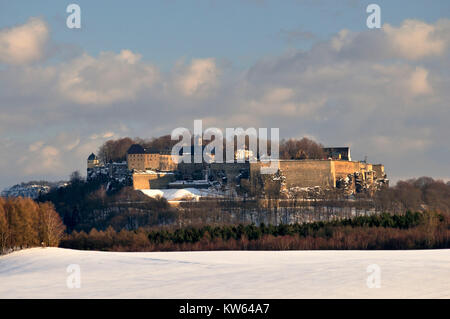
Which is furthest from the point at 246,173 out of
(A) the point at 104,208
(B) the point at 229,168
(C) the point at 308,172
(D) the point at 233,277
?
(D) the point at 233,277

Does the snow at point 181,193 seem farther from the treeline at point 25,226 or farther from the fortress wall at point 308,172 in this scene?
the treeline at point 25,226

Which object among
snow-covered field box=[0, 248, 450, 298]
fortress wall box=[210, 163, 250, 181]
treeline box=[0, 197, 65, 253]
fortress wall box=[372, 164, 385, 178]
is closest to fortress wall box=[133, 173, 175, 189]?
fortress wall box=[210, 163, 250, 181]

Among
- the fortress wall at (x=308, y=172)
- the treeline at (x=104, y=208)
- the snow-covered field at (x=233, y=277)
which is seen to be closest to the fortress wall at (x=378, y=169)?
the fortress wall at (x=308, y=172)

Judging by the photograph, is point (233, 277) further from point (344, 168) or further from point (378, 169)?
point (378, 169)

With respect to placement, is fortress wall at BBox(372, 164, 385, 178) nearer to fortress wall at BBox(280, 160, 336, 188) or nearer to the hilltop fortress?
the hilltop fortress

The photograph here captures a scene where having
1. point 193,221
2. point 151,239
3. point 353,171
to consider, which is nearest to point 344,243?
point 151,239

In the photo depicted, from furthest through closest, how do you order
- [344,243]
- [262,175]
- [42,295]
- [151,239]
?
[262,175] < [151,239] < [344,243] < [42,295]
